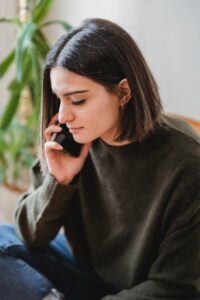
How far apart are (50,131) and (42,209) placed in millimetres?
199

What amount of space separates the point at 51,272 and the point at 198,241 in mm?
424

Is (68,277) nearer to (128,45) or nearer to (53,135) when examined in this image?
(53,135)

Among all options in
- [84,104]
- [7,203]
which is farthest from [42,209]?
[7,203]

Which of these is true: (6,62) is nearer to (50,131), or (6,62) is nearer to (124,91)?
(50,131)

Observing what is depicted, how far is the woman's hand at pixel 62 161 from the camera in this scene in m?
1.03

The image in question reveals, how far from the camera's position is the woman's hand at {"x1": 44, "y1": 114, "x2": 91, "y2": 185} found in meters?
1.03

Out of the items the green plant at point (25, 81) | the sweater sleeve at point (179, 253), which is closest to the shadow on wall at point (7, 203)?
the green plant at point (25, 81)

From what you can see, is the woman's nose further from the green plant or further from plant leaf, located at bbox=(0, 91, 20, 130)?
plant leaf, located at bbox=(0, 91, 20, 130)

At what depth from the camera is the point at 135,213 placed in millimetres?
987

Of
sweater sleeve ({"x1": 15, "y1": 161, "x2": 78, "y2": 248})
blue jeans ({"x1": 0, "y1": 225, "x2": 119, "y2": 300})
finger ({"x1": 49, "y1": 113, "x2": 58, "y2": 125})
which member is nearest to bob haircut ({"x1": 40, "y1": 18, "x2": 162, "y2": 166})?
finger ({"x1": 49, "y1": 113, "x2": 58, "y2": 125})

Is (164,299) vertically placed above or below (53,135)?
below

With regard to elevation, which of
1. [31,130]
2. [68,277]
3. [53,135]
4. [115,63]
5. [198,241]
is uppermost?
[115,63]

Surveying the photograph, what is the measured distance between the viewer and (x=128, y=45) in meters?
0.84

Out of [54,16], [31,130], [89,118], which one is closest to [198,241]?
[89,118]
